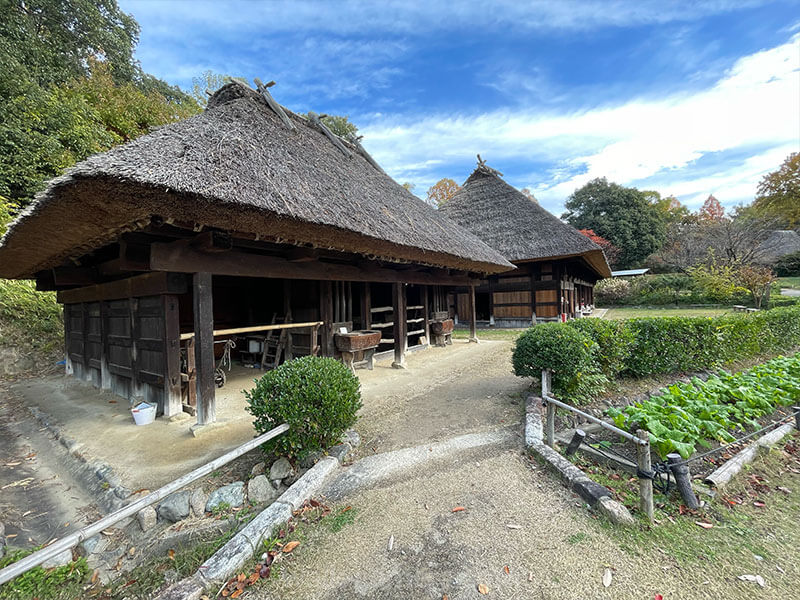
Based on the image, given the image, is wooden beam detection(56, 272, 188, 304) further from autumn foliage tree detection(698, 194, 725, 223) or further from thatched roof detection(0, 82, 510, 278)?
autumn foliage tree detection(698, 194, 725, 223)

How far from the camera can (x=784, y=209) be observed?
22328 mm

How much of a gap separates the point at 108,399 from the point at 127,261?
135 inches

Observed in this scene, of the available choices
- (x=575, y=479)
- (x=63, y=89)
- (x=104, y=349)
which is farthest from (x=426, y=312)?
(x=63, y=89)

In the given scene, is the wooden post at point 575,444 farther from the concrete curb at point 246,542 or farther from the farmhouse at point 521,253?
the farmhouse at point 521,253

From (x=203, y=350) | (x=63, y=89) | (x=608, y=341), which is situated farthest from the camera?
(x=63, y=89)

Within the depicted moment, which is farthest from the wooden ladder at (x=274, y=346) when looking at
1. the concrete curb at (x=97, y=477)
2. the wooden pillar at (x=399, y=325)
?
the concrete curb at (x=97, y=477)

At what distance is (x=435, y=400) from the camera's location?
4.86 m

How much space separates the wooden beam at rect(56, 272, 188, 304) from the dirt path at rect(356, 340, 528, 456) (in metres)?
2.87

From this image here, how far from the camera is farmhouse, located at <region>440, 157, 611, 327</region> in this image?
12062 mm

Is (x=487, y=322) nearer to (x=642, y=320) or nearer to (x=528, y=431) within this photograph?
(x=642, y=320)

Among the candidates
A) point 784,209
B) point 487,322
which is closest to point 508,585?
point 487,322

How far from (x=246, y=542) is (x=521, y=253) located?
12.0 m

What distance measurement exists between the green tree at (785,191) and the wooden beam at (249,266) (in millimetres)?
29730

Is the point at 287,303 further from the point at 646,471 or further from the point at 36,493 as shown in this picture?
the point at 646,471
